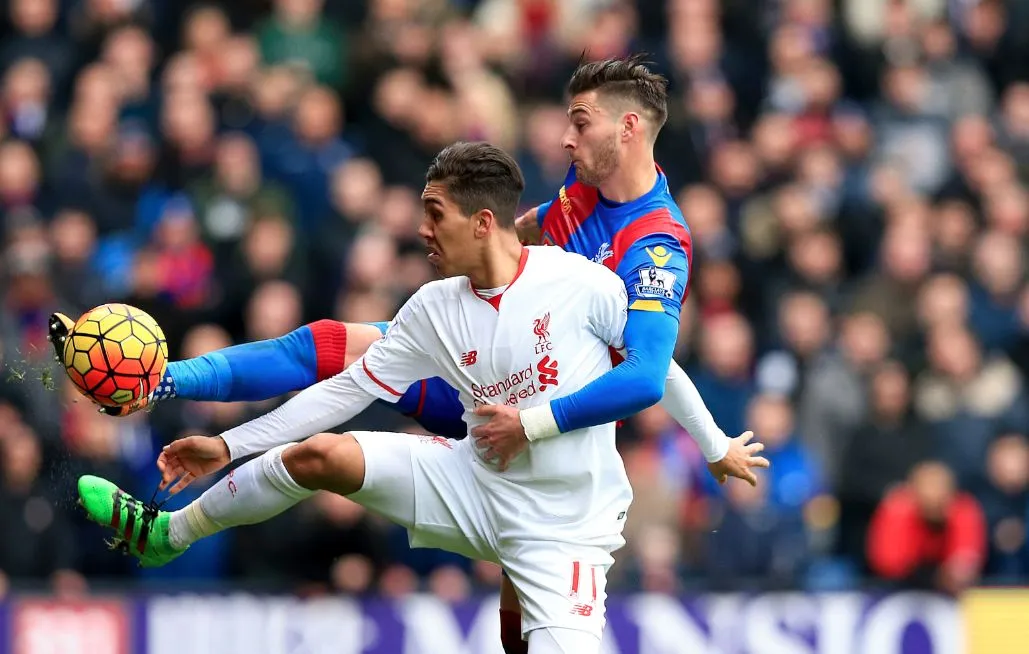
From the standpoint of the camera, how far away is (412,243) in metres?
14.1

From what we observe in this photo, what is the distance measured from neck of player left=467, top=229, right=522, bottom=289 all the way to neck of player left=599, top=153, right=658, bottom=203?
0.60m

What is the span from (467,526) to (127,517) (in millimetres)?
1471

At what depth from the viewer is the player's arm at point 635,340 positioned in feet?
25.4

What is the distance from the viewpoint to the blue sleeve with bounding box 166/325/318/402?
8.24m

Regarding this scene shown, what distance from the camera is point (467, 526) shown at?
325 inches

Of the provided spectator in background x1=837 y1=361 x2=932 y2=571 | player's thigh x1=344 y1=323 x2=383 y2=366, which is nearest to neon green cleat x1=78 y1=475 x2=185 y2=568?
player's thigh x1=344 y1=323 x2=383 y2=366

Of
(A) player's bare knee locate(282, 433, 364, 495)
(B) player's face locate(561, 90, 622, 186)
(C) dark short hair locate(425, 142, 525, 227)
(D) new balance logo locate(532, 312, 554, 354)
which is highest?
(B) player's face locate(561, 90, 622, 186)

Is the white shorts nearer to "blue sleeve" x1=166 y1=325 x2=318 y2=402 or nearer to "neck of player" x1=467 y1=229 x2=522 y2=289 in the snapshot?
"blue sleeve" x1=166 y1=325 x2=318 y2=402

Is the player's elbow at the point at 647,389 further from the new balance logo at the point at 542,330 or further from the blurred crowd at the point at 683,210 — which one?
the blurred crowd at the point at 683,210

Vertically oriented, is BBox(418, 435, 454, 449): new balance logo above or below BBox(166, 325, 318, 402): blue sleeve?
below

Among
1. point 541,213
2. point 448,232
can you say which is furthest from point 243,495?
point 541,213

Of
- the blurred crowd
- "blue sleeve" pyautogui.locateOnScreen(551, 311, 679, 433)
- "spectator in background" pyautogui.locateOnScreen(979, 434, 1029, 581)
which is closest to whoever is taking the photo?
"blue sleeve" pyautogui.locateOnScreen(551, 311, 679, 433)

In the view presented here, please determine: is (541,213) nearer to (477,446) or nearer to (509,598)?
(477,446)

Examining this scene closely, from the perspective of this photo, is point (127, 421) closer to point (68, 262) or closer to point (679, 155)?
point (68, 262)
